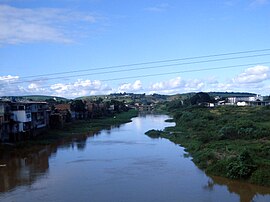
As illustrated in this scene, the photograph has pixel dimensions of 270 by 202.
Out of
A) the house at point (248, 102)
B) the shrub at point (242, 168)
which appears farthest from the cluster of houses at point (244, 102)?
the shrub at point (242, 168)

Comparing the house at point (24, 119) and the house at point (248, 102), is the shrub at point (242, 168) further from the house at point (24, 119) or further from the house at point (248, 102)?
the house at point (248, 102)

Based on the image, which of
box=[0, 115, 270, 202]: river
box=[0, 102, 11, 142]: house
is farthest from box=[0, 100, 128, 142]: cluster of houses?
box=[0, 115, 270, 202]: river

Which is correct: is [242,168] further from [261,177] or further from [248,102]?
[248,102]

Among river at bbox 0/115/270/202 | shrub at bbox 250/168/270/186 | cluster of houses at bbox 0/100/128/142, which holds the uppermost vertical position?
cluster of houses at bbox 0/100/128/142

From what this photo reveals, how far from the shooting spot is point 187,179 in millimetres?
19734

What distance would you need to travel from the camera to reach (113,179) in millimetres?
19953

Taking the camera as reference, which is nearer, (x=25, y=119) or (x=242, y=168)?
(x=242, y=168)

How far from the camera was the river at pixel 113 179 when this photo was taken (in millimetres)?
16656

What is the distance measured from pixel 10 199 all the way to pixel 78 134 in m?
28.4

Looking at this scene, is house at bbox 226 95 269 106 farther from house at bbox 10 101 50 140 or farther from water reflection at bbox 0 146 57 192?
water reflection at bbox 0 146 57 192

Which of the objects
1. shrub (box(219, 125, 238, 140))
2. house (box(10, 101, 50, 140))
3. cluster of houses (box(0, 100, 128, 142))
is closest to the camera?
shrub (box(219, 125, 238, 140))

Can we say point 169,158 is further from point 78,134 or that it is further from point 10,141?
point 78,134

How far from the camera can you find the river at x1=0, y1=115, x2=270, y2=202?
54.6ft

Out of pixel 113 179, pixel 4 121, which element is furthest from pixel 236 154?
pixel 4 121
